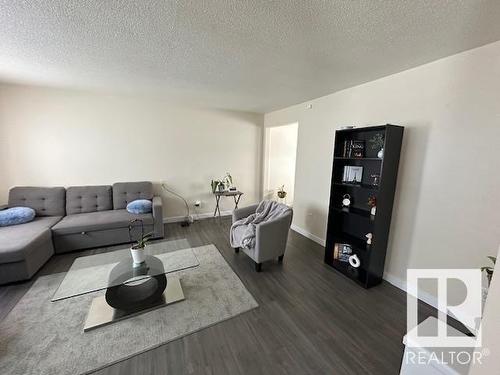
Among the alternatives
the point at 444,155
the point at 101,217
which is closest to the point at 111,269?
the point at 101,217

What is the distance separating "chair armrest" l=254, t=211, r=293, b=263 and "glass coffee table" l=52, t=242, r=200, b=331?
776mm

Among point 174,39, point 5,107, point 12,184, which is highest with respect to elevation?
point 174,39

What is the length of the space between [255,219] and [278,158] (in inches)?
103

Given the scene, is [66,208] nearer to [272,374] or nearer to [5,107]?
[5,107]

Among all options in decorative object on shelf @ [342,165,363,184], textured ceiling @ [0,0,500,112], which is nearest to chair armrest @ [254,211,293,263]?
decorative object on shelf @ [342,165,363,184]

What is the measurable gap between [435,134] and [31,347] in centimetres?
386

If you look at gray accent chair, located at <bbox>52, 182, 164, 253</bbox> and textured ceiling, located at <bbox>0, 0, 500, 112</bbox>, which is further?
gray accent chair, located at <bbox>52, 182, 164, 253</bbox>

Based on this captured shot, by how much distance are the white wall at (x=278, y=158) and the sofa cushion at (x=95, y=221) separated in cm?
288

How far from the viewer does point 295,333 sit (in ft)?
5.69

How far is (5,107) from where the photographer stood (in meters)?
3.02

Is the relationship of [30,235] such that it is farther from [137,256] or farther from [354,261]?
[354,261]

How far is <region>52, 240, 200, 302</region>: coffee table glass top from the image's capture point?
6.11 ft

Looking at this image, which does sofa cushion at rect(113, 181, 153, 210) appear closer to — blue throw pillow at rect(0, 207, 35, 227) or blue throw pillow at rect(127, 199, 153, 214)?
blue throw pillow at rect(127, 199, 153, 214)

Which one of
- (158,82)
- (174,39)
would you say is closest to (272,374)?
(174,39)
